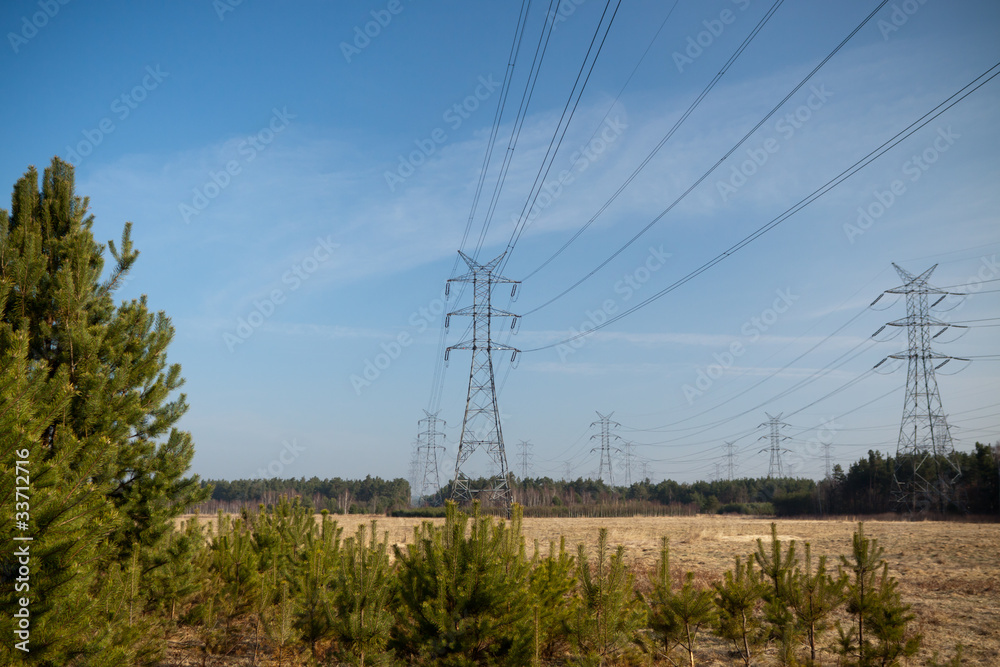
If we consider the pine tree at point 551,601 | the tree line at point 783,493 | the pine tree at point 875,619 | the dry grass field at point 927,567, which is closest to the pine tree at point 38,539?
the pine tree at point 551,601

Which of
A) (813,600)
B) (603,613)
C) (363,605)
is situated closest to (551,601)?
(603,613)

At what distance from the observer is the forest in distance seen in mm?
48125

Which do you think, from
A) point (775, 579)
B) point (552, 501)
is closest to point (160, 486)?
point (775, 579)

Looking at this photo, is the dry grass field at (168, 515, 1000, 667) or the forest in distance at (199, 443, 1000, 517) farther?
the forest in distance at (199, 443, 1000, 517)

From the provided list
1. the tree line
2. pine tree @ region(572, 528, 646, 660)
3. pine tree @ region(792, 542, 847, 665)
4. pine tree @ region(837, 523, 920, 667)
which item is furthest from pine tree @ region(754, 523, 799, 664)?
the tree line

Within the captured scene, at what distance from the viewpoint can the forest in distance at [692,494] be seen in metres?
48.1

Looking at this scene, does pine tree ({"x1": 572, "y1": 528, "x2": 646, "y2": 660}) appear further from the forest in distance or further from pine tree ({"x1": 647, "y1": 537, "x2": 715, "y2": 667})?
the forest in distance

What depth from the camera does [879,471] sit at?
206 feet

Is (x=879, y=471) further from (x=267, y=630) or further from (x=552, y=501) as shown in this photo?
(x=267, y=630)

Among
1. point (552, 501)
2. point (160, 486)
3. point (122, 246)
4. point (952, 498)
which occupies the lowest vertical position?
point (552, 501)

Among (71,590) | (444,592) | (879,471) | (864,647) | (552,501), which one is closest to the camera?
(71,590)

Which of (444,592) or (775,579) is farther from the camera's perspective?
(775,579)

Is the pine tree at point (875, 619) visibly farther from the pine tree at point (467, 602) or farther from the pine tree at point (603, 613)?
the pine tree at point (467, 602)

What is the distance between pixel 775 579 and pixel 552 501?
8930 cm
